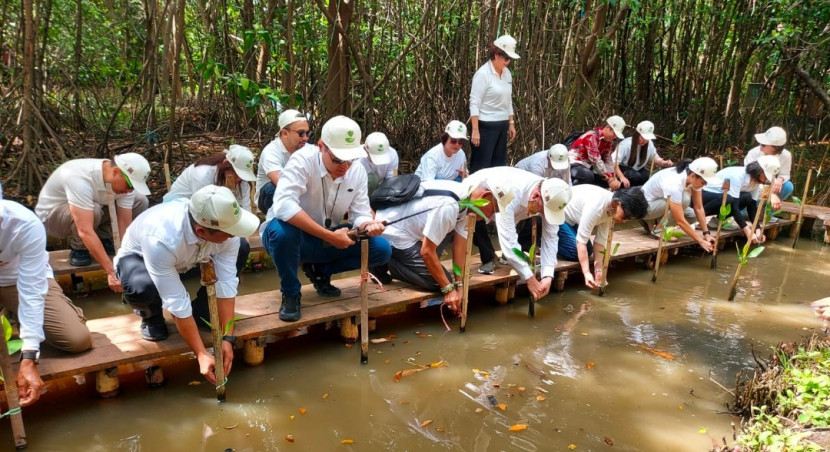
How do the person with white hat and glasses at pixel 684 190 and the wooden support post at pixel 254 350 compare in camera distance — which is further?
the person with white hat and glasses at pixel 684 190

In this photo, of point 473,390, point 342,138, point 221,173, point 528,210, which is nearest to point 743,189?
point 528,210

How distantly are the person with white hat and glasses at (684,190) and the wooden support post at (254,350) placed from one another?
3875 millimetres

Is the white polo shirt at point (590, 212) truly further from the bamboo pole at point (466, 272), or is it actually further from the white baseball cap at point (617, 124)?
the white baseball cap at point (617, 124)

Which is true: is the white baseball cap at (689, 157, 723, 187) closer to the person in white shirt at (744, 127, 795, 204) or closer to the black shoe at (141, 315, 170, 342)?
the person in white shirt at (744, 127, 795, 204)

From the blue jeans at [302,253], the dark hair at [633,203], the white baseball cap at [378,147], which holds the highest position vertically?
the white baseball cap at [378,147]

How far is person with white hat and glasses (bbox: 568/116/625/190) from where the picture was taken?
6207mm

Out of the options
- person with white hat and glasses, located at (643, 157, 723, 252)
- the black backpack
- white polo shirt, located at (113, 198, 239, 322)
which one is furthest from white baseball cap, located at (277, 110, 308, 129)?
person with white hat and glasses, located at (643, 157, 723, 252)

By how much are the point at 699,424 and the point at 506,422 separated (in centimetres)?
105

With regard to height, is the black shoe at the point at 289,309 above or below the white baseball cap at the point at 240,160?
below

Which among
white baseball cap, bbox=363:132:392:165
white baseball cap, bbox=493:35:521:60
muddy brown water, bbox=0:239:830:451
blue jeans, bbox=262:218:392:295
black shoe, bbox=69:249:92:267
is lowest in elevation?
Result: muddy brown water, bbox=0:239:830:451

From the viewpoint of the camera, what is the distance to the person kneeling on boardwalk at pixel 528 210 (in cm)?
393

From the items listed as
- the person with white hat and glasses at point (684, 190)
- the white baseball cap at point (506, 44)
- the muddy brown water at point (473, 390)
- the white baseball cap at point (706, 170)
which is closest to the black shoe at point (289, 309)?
the muddy brown water at point (473, 390)

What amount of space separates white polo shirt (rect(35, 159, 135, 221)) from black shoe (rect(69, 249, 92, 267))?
341mm

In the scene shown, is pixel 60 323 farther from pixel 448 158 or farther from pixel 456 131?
pixel 448 158
